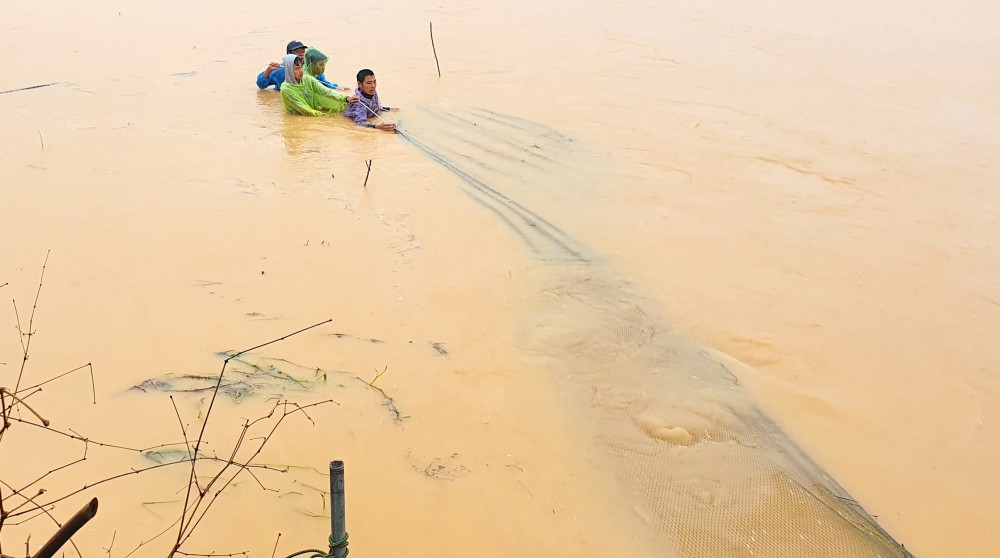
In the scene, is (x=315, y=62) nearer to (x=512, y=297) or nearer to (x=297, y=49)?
(x=297, y=49)

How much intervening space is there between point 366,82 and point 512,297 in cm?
303

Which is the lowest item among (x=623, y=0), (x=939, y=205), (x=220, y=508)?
(x=220, y=508)

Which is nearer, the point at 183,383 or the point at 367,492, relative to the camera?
the point at 367,492

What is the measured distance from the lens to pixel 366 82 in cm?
612

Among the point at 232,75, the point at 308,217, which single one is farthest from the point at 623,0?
the point at 308,217

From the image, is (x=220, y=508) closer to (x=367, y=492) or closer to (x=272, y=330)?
(x=367, y=492)

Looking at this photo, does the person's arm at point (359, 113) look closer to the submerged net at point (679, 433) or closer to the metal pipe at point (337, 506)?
the submerged net at point (679, 433)

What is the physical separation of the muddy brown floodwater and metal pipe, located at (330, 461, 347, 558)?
2.10 ft

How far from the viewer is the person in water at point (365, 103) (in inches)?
241

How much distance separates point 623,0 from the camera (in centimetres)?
1071

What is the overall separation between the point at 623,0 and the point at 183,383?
30.3 feet

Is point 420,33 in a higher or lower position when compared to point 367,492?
higher

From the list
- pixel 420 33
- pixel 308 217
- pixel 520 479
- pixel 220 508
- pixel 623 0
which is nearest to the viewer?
pixel 220 508

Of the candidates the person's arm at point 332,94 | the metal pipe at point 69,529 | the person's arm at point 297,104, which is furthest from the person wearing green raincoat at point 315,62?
the metal pipe at point 69,529
